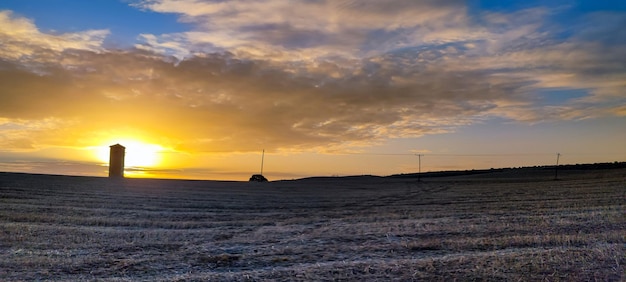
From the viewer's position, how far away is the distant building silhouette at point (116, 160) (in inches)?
2936

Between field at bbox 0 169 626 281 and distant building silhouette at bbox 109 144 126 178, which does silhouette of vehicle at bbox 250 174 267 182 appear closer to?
distant building silhouette at bbox 109 144 126 178

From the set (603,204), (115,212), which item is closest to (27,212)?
(115,212)

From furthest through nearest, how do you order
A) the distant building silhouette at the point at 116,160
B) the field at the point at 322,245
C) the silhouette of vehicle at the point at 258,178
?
the silhouette of vehicle at the point at 258,178 < the distant building silhouette at the point at 116,160 < the field at the point at 322,245

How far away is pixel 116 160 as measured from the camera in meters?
74.9

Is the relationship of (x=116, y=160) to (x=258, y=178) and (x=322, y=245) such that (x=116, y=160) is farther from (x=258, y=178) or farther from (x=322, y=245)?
(x=322, y=245)

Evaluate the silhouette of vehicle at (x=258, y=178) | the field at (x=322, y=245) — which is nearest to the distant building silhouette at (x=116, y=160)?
the silhouette of vehicle at (x=258, y=178)

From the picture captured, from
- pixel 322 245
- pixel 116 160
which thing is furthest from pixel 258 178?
pixel 322 245

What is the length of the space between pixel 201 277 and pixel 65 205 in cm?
2288

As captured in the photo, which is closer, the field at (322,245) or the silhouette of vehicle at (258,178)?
the field at (322,245)

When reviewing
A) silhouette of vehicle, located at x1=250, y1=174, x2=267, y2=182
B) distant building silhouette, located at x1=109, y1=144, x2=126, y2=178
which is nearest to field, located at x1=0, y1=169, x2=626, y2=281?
distant building silhouette, located at x1=109, y1=144, x2=126, y2=178

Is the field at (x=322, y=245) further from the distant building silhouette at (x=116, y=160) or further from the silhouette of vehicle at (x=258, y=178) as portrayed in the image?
the silhouette of vehicle at (x=258, y=178)

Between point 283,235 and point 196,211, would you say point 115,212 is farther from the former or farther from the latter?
point 283,235

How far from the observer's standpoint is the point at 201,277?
11984 mm

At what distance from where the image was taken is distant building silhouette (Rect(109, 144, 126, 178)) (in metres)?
74.6
